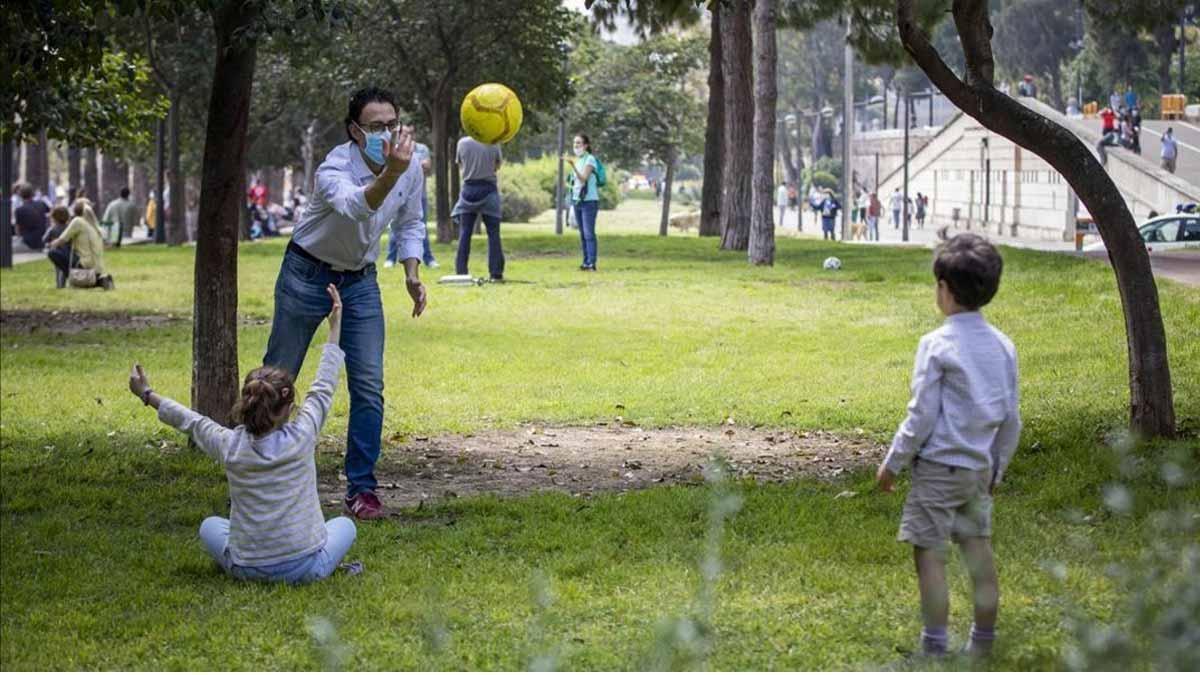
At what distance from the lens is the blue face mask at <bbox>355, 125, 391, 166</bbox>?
26.7 ft

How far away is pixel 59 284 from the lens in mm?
25500

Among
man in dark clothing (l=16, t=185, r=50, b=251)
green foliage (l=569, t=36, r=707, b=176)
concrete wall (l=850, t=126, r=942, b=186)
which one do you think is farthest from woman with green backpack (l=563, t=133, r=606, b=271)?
concrete wall (l=850, t=126, r=942, b=186)

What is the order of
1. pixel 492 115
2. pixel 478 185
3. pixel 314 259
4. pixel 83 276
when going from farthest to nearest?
pixel 83 276, pixel 478 185, pixel 492 115, pixel 314 259

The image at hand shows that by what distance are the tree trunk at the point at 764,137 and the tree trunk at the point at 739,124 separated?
3.56 m

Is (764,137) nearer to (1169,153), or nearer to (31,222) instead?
(1169,153)

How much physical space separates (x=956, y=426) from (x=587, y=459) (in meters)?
4.95

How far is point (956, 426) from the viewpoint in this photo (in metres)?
5.51

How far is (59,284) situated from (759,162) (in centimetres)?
977

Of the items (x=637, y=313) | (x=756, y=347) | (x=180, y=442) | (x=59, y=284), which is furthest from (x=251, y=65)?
(x=59, y=284)

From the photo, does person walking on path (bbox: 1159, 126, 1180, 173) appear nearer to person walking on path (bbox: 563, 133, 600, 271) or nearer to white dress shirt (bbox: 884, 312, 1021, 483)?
person walking on path (bbox: 563, 133, 600, 271)

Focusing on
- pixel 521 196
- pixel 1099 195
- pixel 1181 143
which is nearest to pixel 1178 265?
pixel 1099 195

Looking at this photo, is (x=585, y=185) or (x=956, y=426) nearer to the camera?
(x=956, y=426)

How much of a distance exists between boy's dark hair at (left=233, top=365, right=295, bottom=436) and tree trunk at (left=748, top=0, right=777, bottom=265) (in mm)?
18838

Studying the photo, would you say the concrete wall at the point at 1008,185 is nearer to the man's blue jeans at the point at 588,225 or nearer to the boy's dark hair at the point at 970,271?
Answer: the man's blue jeans at the point at 588,225
